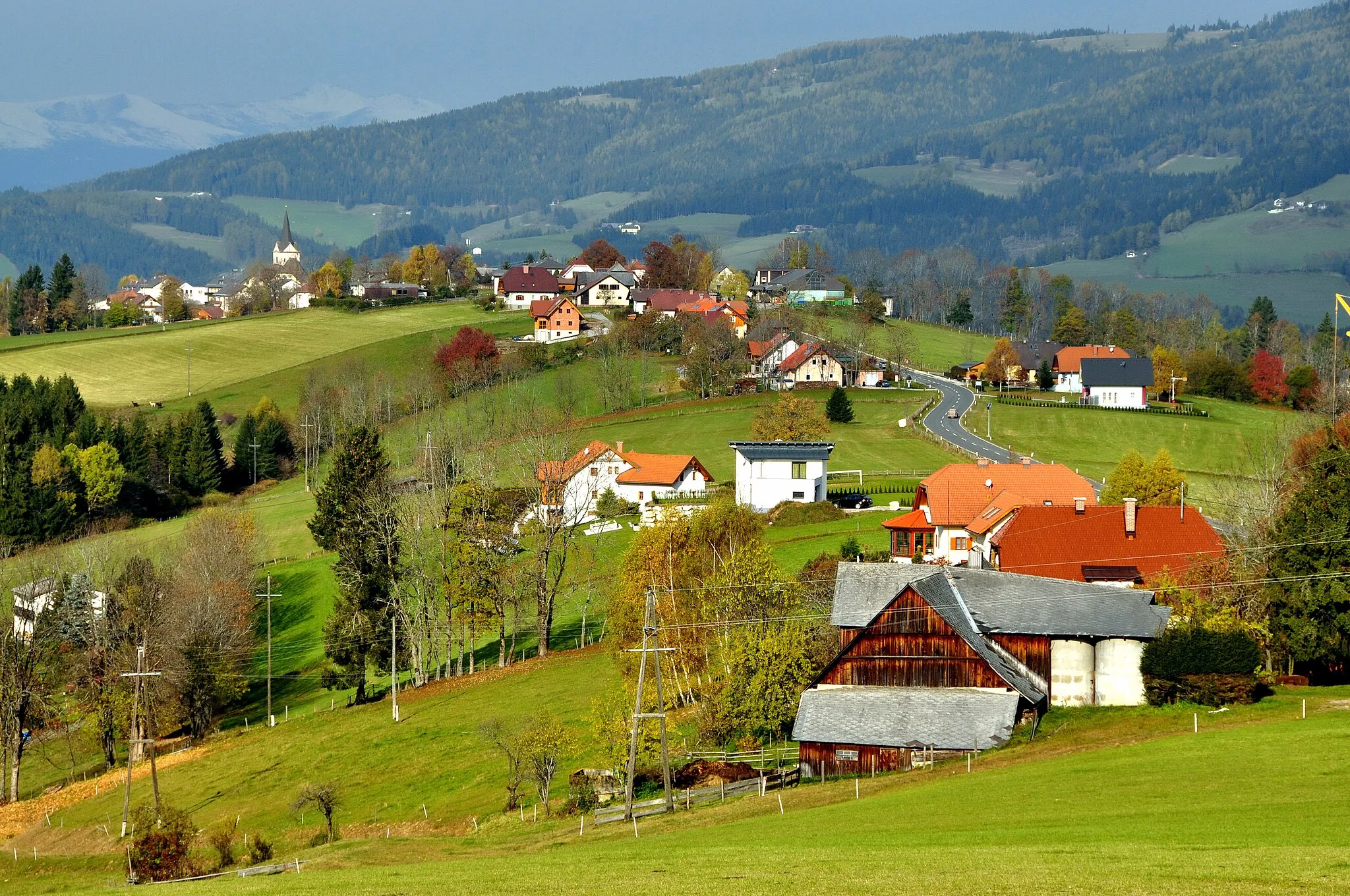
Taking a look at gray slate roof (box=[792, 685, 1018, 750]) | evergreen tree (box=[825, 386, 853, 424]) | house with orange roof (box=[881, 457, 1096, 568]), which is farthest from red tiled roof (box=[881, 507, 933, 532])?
evergreen tree (box=[825, 386, 853, 424])

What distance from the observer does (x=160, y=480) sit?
393ft

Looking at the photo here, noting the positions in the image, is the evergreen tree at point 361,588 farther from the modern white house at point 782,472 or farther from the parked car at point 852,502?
the parked car at point 852,502

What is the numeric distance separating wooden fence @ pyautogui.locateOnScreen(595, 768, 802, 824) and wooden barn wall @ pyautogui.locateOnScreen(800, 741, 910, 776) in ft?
2.11

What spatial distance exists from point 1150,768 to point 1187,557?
896 inches

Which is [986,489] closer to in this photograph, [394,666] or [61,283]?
[394,666]

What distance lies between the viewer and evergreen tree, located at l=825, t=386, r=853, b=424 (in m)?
117

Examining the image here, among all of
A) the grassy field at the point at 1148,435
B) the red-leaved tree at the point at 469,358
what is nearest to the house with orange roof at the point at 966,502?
the grassy field at the point at 1148,435

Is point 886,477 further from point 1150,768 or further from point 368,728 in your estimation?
point 1150,768

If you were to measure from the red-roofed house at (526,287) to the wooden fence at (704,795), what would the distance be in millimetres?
142164

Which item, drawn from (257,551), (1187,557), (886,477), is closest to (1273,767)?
(1187,557)

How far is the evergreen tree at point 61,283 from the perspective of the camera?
187875 mm

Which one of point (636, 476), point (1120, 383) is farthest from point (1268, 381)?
point (636, 476)

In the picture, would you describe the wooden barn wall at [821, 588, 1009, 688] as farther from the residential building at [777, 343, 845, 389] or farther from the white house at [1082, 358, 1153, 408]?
the white house at [1082, 358, 1153, 408]

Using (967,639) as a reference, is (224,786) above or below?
below
